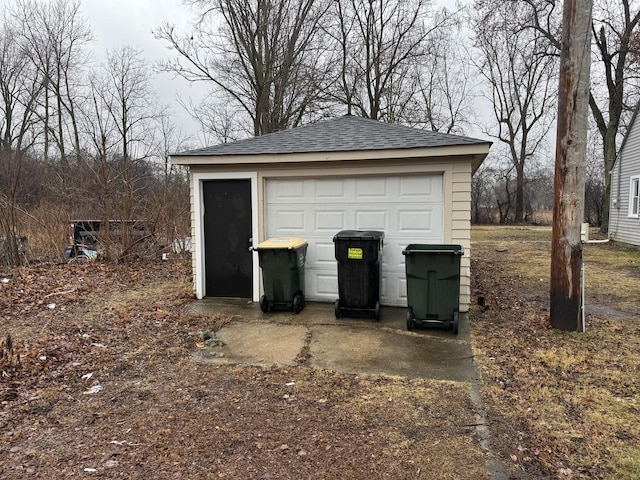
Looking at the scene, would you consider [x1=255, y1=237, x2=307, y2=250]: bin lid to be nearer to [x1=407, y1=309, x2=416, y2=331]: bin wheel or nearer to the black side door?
the black side door

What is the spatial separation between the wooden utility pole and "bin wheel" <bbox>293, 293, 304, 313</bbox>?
3.21 metres

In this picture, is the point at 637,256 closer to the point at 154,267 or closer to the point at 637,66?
the point at 637,66

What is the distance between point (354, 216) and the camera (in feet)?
19.7

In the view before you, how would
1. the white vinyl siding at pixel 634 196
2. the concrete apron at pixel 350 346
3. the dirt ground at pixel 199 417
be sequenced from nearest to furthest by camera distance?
the dirt ground at pixel 199 417
the concrete apron at pixel 350 346
the white vinyl siding at pixel 634 196

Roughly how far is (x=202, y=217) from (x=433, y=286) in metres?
3.64

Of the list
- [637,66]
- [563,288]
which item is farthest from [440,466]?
[637,66]

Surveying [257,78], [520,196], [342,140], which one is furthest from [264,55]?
[520,196]

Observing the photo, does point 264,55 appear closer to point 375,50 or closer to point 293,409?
point 375,50

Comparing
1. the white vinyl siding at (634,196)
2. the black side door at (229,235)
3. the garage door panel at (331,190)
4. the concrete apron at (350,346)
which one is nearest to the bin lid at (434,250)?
the concrete apron at (350,346)

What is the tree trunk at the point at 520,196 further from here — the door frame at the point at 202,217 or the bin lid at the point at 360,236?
the door frame at the point at 202,217

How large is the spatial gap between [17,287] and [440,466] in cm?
732

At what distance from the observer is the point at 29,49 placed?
19828 millimetres

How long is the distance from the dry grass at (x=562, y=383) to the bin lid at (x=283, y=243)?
2.53m

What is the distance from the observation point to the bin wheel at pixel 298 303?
565 centimetres
